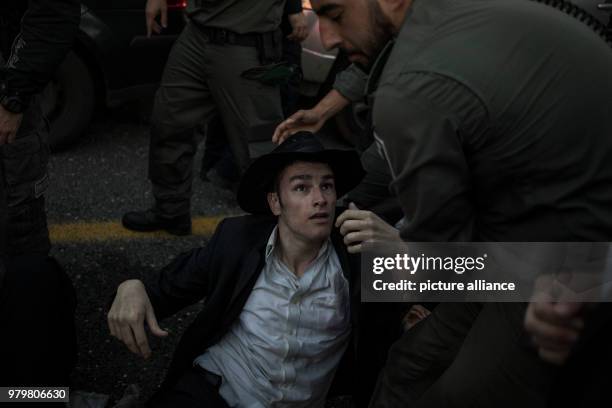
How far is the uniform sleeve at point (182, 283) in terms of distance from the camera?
262cm

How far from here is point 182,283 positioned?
264cm

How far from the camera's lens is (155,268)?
4.00 meters

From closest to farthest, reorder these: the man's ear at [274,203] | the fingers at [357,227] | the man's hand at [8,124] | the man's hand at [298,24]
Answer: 1. the fingers at [357,227]
2. the man's ear at [274,203]
3. the man's hand at [8,124]
4. the man's hand at [298,24]

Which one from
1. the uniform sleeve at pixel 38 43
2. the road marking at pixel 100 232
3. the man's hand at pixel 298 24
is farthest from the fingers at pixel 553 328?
the road marking at pixel 100 232

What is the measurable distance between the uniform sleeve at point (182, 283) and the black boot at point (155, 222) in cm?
156

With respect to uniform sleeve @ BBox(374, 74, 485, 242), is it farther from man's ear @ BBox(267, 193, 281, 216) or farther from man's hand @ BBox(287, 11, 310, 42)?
man's hand @ BBox(287, 11, 310, 42)

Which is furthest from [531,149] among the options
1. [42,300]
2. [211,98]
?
[211,98]

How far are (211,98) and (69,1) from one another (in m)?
1.16

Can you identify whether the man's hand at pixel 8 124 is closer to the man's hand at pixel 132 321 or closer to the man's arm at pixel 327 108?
the man's hand at pixel 132 321

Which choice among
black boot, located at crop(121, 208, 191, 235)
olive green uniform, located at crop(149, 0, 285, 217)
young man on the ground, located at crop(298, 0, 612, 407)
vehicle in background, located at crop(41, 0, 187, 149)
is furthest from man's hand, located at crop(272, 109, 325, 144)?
vehicle in background, located at crop(41, 0, 187, 149)

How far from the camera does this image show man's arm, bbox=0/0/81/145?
2824mm

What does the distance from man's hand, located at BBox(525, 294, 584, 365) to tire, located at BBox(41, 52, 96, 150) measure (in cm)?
387

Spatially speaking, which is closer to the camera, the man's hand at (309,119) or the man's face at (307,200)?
the man's face at (307,200)

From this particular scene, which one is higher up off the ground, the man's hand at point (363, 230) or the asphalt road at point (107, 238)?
the man's hand at point (363, 230)
